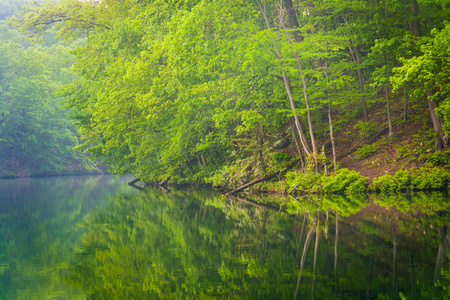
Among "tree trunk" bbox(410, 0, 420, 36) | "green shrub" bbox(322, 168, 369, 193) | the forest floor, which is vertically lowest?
"green shrub" bbox(322, 168, 369, 193)

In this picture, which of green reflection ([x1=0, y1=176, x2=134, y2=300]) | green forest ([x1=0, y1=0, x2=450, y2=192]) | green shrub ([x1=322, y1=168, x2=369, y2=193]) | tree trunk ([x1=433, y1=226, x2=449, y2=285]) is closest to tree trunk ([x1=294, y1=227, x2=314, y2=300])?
tree trunk ([x1=433, y1=226, x2=449, y2=285])


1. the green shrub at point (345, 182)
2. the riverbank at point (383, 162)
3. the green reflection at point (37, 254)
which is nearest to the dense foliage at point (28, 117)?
the riverbank at point (383, 162)

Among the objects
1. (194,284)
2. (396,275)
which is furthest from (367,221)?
(194,284)

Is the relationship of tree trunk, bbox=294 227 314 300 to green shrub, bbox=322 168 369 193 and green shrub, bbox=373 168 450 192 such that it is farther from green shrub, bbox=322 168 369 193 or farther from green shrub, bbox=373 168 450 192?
green shrub, bbox=322 168 369 193

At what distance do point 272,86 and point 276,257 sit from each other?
39.1 feet

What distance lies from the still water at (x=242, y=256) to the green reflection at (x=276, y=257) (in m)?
0.01

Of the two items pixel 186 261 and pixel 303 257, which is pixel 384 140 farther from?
pixel 186 261

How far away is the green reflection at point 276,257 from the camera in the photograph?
4.11 metres

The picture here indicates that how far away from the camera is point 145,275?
489 centimetres

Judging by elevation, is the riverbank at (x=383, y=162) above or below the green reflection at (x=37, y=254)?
below

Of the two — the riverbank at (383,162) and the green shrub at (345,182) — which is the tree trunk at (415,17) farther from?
the green shrub at (345,182)

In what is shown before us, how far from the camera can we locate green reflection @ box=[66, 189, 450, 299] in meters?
4.11

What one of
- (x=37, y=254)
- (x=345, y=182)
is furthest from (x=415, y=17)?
(x=37, y=254)

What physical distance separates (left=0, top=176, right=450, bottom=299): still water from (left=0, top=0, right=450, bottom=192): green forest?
517cm
